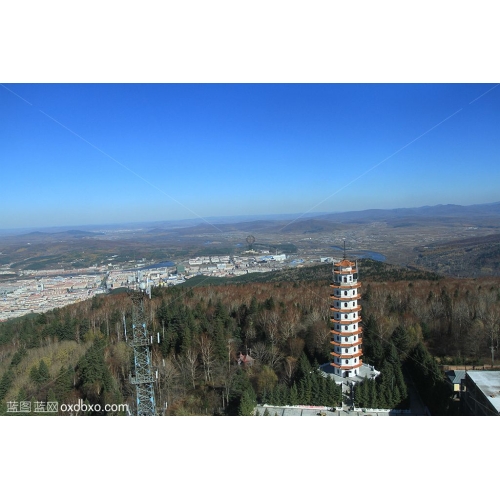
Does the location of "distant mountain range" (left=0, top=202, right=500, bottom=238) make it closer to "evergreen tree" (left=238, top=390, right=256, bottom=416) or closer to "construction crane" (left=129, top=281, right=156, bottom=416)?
"construction crane" (left=129, top=281, right=156, bottom=416)

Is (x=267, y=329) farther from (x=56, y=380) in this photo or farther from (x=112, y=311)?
(x=56, y=380)

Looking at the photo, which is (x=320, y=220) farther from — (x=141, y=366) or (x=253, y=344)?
(x=141, y=366)

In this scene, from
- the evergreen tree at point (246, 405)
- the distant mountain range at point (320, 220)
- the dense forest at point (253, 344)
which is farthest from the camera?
the distant mountain range at point (320, 220)

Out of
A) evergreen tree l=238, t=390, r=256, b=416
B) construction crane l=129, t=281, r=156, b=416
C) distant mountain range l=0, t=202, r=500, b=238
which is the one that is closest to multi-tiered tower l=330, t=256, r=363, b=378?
distant mountain range l=0, t=202, r=500, b=238

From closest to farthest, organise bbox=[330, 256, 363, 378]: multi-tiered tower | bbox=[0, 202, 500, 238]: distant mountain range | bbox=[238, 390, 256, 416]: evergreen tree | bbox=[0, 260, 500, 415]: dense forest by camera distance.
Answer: bbox=[238, 390, 256, 416]: evergreen tree, bbox=[0, 260, 500, 415]: dense forest, bbox=[330, 256, 363, 378]: multi-tiered tower, bbox=[0, 202, 500, 238]: distant mountain range

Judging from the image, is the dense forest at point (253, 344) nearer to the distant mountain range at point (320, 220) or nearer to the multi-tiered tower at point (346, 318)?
the multi-tiered tower at point (346, 318)

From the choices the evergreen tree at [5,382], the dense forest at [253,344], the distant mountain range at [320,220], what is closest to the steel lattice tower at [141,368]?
the dense forest at [253,344]
